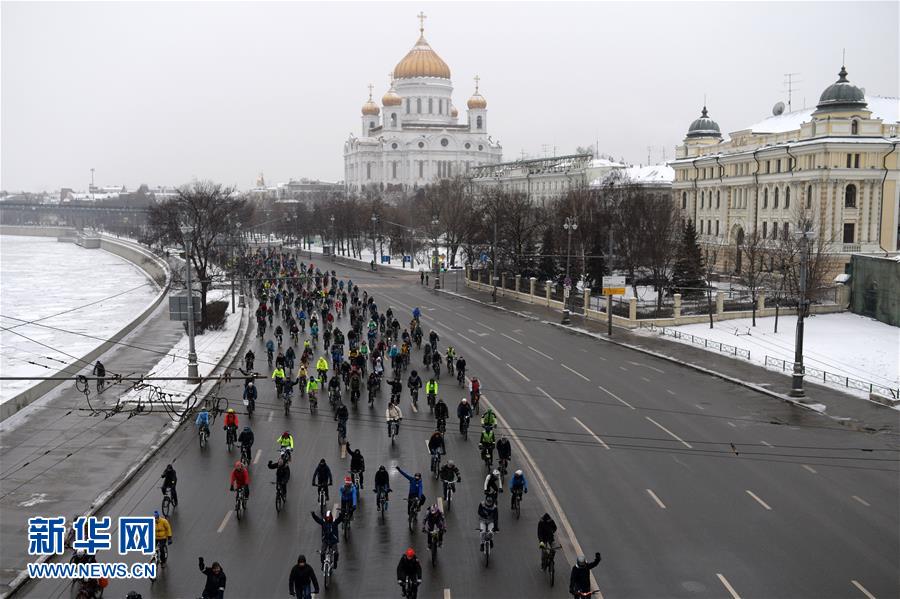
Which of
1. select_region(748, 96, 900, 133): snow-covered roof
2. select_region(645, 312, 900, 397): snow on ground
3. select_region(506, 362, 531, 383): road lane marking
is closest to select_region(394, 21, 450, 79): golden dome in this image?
select_region(748, 96, 900, 133): snow-covered roof

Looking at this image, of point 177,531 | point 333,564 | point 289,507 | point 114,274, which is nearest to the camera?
point 333,564

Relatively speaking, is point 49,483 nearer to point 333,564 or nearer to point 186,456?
point 186,456

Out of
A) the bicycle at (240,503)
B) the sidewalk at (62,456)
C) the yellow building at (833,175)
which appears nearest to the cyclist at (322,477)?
the bicycle at (240,503)

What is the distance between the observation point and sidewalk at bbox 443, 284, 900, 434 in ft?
82.1

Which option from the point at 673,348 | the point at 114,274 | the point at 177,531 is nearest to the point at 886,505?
the point at 177,531

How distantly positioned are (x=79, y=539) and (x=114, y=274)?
9668 cm

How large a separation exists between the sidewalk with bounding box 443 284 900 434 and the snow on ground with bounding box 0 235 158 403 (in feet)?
71.4

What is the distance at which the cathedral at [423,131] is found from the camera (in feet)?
528

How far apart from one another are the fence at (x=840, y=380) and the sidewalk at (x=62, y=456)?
21026 mm

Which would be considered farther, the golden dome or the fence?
the golden dome

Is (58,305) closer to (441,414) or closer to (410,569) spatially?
(441,414)

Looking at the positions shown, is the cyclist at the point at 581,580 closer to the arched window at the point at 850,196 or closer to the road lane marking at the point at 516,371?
the road lane marking at the point at 516,371

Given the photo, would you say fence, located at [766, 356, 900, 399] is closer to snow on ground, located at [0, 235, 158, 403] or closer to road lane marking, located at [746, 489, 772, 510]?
road lane marking, located at [746, 489, 772, 510]

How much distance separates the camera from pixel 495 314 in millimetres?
50250
